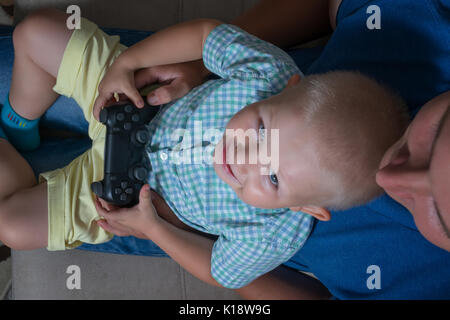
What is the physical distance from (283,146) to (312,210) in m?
0.14

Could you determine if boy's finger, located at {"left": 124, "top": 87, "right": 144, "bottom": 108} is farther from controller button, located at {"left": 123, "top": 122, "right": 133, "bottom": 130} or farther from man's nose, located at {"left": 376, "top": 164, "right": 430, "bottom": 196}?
man's nose, located at {"left": 376, "top": 164, "right": 430, "bottom": 196}

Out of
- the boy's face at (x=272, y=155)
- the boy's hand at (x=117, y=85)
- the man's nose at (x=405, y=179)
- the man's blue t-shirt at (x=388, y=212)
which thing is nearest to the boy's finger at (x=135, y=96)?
the boy's hand at (x=117, y=85)

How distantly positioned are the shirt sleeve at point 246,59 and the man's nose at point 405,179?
0.31 meters

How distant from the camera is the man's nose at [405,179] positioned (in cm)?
43

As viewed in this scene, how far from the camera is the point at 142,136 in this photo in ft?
2.51

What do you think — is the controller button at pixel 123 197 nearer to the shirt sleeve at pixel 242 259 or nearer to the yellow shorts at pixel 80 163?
the yellow shorts at pixel 80 163

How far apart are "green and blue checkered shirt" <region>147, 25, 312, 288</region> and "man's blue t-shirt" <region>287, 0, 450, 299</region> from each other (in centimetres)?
8

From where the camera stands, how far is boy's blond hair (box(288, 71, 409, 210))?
555mm

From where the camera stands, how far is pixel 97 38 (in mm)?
831
